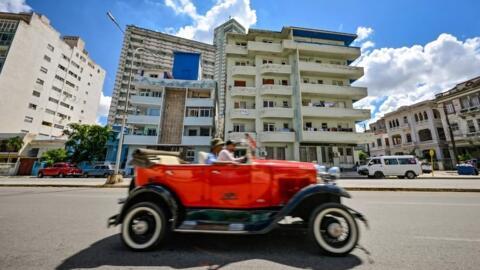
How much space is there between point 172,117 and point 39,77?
3087cm

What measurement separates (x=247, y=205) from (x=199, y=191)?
774 mm

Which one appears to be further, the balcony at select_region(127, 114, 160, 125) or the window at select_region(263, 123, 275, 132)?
the balcony at select_region(127, 114, 160, 125)

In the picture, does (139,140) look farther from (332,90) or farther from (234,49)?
(332,90)

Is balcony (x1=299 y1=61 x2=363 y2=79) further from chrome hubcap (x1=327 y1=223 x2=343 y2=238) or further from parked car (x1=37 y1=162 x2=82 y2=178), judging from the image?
parked car (x1=37 y1=162 x2=82 y2=178)

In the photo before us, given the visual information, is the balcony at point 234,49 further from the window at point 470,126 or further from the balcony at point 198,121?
the window at point 470,126

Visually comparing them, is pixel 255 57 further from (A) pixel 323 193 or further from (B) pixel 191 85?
(A) pixel 323 193

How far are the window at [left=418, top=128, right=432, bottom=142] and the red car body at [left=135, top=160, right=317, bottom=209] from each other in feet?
127

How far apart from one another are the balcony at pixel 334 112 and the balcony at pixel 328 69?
16.3 ft

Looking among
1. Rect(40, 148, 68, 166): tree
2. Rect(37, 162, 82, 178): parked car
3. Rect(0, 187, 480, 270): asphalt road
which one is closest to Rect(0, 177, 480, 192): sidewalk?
Rect(0, 187, 480, 270): asphalt road

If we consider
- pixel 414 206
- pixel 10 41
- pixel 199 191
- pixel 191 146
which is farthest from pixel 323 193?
pixel 10 41

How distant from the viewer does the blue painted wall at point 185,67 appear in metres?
25.2

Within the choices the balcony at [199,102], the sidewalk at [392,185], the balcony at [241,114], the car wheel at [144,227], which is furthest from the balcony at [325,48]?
the car wheel at [144,227]

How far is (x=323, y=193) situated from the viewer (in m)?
2.88

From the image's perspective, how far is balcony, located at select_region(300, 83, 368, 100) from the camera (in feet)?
72.3
